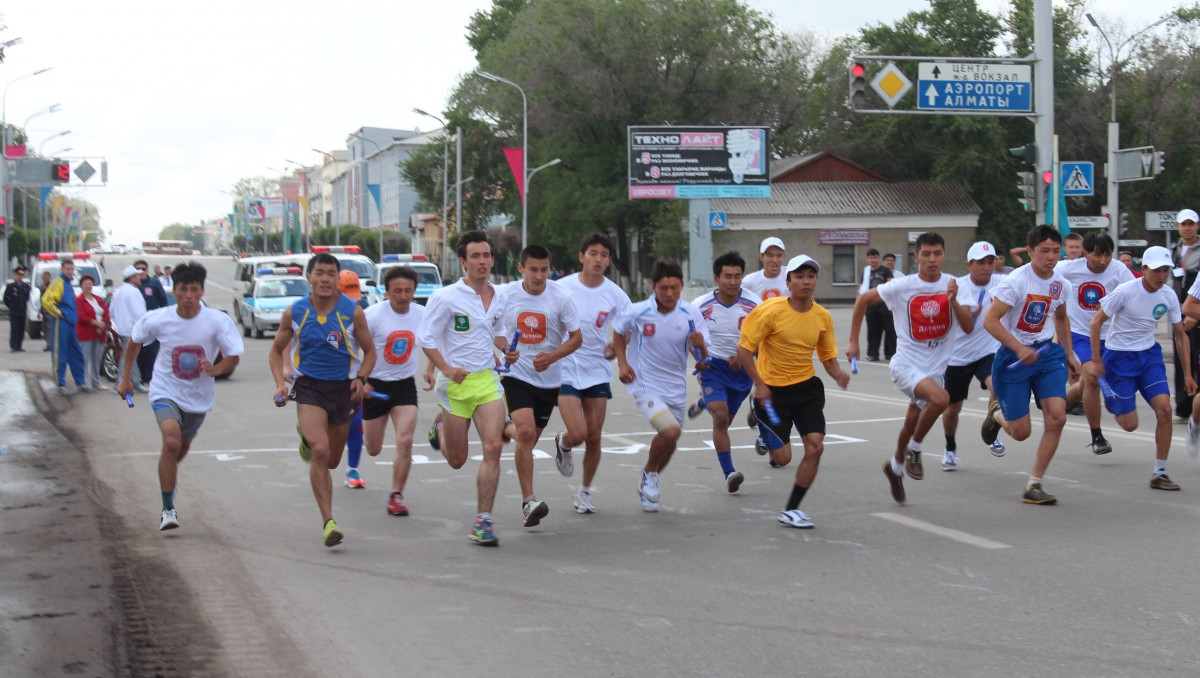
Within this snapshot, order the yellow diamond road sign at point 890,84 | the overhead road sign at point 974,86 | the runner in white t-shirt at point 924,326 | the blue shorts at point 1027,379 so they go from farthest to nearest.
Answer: the yellow diamond road sign at point 890,84 < the overhead road sign at point 974,86 < the runner in white t-shirt at point 924,326 < the blue shorts at point 1027,379

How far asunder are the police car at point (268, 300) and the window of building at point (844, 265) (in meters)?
27.5

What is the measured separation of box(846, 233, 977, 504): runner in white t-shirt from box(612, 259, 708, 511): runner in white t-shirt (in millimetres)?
1156

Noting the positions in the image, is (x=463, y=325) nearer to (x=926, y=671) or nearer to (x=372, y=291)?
(x=926, y=671)

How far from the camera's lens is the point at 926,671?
4.75 m

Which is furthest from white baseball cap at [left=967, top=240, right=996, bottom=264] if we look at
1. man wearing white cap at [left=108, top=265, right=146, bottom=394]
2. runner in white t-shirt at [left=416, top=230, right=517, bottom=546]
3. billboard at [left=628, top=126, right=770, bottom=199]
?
billboard at [left=628, top=126, right=770, bottom=199]

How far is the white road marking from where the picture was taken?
7059 millimetres

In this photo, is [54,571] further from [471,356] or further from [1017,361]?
[1017,361]

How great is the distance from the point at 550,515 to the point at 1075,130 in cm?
5307

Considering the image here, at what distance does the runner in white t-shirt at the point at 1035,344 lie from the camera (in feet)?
27.1

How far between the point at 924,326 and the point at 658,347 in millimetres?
1872

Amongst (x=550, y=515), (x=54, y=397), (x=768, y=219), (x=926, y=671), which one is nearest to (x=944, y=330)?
(x=550, y=515)

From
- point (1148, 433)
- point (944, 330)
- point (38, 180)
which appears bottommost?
point (1148, 433)

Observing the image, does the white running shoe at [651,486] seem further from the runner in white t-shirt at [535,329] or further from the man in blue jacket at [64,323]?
the man in blue jacket at [64,323]

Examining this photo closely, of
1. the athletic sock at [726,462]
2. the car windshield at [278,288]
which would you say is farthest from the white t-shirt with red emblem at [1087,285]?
the car windshield at [278,288]
